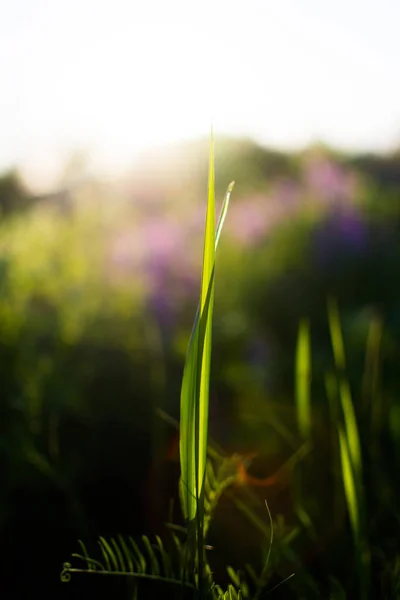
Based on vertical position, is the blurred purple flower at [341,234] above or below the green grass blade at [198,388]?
below

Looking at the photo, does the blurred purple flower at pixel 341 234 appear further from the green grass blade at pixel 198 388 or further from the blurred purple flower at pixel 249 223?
the green grass blade at pixel 198 388

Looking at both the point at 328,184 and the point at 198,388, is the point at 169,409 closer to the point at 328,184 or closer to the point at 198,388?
the point at 198,388

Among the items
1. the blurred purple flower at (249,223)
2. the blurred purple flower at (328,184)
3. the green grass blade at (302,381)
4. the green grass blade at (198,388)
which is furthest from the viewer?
the blurred purple flower at (328,184)

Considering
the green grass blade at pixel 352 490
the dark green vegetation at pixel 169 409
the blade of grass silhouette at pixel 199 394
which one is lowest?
the dark green vegetation at pixel 169 409

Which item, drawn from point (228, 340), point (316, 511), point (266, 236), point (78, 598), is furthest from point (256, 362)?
point (266, 236)

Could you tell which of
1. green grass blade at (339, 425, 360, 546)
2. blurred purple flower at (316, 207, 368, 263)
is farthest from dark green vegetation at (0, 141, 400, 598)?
blurred purple flower at (316, 207, 368, 263)

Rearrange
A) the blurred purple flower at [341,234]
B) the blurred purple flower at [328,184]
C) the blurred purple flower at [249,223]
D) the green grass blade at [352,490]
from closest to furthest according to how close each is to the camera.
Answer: the green grass blade at [352,490] → the blurred purple flower at [249,223] → the blurred purple flower at [341,234] → the blurred purple flower at [328,184]

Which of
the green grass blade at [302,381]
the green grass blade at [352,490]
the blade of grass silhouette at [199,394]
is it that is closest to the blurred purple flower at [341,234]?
the green grass blade at [302,381]

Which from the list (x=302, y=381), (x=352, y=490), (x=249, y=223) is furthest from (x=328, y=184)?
(x=352, y=490)

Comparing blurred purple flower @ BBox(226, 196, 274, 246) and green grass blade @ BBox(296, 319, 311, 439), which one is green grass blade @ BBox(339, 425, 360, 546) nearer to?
green grass blade @ BBox(296, 319, 311, 439)

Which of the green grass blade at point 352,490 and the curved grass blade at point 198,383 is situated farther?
the green grass blade at point 352,490
